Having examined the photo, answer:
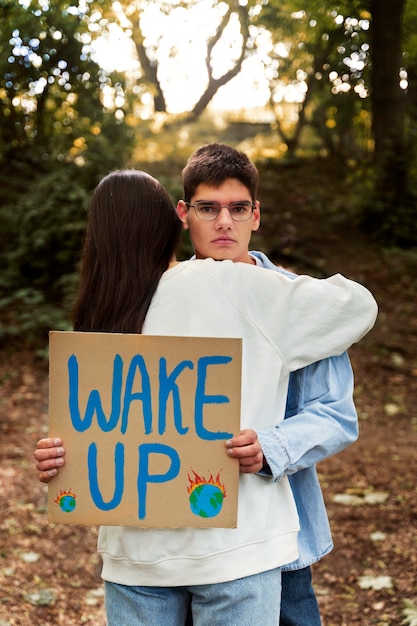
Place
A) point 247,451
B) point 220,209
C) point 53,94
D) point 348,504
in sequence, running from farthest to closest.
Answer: point 53,94, point 348,504, point 220,209, point 247,451

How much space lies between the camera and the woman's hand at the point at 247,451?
57.2 inches

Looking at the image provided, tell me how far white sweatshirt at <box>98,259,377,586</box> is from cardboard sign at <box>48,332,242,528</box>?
6 cm

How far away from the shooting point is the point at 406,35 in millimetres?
8688

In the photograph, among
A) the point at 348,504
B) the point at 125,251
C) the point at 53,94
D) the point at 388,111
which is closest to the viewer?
the point at 125,251

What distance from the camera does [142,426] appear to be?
1490mm

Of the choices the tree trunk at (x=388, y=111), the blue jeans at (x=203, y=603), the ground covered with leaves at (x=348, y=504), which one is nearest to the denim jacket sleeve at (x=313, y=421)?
the blue jeans at (x=203, y=603)

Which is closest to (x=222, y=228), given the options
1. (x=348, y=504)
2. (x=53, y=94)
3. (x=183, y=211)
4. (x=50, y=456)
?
(x=183, y=211)

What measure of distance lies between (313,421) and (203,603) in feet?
1.48

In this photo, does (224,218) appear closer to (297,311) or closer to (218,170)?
(218,170)

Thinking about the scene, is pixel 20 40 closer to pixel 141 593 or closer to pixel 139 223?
pixel 139 223

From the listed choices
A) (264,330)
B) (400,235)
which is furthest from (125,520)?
(400,235)

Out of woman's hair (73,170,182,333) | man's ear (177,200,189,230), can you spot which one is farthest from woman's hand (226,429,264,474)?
man's ear (177,200,189,230)

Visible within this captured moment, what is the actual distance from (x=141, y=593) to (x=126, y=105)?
25.9ft

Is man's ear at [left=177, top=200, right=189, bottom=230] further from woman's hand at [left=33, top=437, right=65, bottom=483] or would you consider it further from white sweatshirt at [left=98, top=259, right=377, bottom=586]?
woman's hand at [left=33, top=437, right=65, bottom=483]
